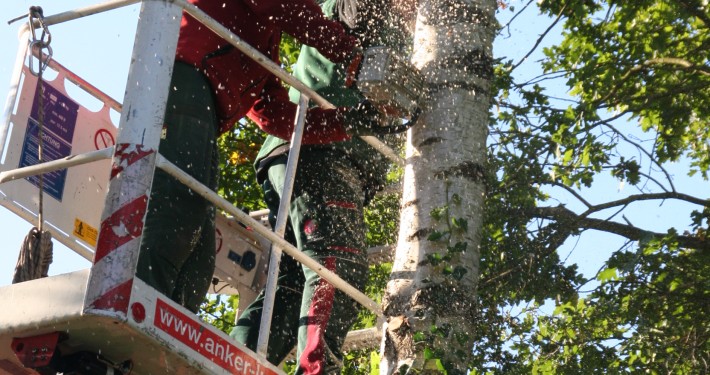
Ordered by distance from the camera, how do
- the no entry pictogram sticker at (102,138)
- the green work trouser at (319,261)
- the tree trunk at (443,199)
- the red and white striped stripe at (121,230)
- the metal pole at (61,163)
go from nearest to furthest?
1. the red and white striped stripe at (121,230)
2. the metal pole at (61,163)
3. the tree trunk at (443,199)
4. the green work trouser at (319,261)
5. the no entry pictogram sticker at (102,138)

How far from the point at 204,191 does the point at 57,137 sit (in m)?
1.89

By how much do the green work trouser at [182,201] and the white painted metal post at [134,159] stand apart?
1.19 ft

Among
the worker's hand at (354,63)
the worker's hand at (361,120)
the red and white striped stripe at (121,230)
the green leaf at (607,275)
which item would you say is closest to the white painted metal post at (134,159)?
the red and white striped stripe at (121,230)

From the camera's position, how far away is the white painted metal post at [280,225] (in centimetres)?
498

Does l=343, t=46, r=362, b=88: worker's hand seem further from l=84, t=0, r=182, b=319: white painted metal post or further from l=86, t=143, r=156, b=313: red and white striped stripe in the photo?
l=86, t=143, r=156, b=313: red and white striped stripe

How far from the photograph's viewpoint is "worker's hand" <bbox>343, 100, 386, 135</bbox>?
5582mm

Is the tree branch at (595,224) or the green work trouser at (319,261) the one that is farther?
the tree branch at (595,224)

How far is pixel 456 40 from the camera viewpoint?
5508 millimetres

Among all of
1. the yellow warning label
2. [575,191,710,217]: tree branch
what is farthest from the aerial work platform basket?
[575,191,710,217]: tree branch

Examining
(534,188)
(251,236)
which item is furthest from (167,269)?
(534,188)

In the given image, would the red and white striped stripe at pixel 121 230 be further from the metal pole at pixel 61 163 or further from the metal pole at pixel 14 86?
the metal pole at pixel 14 86

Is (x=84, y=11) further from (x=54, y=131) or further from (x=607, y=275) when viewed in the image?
(x=607, y=275)

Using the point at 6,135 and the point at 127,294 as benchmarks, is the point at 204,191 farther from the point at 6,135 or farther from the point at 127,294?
the point at 6,135

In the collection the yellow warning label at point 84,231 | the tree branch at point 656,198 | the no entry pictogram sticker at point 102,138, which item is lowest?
the yellow warning label at point 84,231
